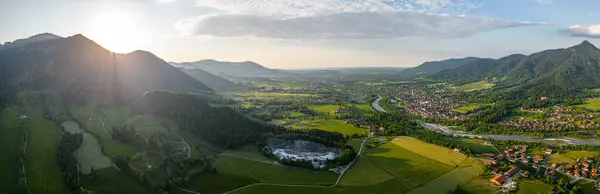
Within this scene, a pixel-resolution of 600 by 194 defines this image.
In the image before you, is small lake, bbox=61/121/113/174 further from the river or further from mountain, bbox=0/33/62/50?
mountain, bbox=0/33/62/50

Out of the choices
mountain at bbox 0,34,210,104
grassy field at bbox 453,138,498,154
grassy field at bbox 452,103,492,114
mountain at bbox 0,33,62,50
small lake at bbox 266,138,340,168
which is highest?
mountain at bbox 0,33,62,50

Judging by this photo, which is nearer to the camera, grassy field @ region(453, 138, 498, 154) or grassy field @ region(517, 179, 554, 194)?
grassy field @ region(517, 179, 554, 194)

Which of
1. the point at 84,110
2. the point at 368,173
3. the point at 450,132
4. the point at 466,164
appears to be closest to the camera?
the point at 368,173

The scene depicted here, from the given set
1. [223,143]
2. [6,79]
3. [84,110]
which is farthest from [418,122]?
[6,79]

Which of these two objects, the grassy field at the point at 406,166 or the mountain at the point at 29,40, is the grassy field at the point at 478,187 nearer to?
the grassy field at the point at 406,166

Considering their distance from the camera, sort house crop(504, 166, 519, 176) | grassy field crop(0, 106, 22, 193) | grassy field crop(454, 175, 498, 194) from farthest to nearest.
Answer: house crop(504, 166, 519, 176), grassy field crop(454, 175, 498, 194), grassy field crop(0, 106, 22, 193)

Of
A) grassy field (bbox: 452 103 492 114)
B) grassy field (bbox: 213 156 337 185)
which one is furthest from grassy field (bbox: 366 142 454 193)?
grassy field (bbox: 452 103 492 114)

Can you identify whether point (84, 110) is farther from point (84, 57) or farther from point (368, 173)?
point (368, 173)
